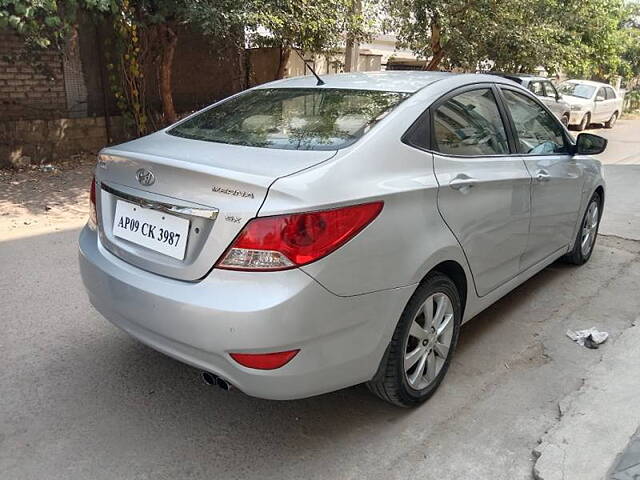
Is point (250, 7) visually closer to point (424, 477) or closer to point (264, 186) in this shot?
point (264, 186)

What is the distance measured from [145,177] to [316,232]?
843mm

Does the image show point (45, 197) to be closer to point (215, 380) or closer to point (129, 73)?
point (129, 73)

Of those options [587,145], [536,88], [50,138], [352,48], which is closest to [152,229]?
[587,145]

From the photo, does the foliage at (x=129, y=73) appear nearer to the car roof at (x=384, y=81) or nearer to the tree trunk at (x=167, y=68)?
the tree trunk at (x=167, y=68)

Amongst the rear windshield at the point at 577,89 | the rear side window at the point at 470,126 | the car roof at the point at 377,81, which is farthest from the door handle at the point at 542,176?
the rear windshield at the point at 577,89

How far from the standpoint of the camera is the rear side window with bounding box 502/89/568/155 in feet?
11.8

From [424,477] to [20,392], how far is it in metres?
2.02

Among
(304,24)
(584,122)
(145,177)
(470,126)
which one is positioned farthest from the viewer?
(584,122)

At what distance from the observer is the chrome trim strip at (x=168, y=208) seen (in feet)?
7.23

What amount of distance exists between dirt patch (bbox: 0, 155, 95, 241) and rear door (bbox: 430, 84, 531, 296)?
421 centimetres

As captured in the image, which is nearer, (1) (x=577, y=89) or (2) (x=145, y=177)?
(2) (x=145, y=177)

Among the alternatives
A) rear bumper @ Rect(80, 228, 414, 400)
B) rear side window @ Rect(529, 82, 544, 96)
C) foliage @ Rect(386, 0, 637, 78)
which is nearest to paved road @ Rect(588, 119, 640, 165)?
rear side window @ Rect(529, 82, 544, 96)

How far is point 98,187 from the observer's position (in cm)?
276

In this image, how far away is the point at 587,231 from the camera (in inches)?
189
